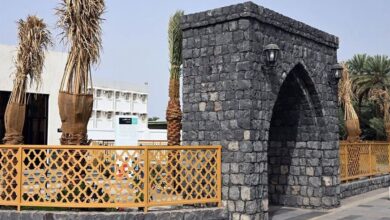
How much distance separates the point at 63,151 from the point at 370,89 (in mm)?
22586

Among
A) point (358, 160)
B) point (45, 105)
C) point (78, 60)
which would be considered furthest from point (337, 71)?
point (45, 105)

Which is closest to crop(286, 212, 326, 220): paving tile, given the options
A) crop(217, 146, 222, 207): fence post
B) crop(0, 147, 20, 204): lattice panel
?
crop(217, 146, 222, 207): fence post

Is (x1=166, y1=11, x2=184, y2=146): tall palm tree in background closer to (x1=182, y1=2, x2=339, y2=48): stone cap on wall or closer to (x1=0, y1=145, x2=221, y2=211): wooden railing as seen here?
(x1=182, y1=2, x2=339, y2=48): stone cap on wall

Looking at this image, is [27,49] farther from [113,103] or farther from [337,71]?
[113,103]

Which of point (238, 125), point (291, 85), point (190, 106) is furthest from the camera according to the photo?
point (291, 85)

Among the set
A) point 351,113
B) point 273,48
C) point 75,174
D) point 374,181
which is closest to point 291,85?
point 273,48

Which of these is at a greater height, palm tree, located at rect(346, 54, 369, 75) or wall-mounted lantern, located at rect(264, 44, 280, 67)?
palm tree, located at rect(346, 54, 369, 75)

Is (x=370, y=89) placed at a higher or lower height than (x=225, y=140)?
higher

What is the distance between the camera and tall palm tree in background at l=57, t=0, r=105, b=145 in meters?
7.70

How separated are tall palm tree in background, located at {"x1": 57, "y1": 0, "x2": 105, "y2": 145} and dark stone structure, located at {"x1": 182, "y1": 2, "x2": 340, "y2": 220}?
1832 mm

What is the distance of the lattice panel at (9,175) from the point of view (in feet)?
24.1

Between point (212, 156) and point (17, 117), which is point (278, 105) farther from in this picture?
point (17, 117)

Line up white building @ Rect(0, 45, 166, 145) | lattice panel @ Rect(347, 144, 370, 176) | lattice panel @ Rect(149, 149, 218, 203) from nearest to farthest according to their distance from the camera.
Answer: lattice panel @ Rect(149, 149, 218, 203) < lattice panel @ Rect(347, 144, 370, 176) < white building @ Rect(0, 45, 166, 145)

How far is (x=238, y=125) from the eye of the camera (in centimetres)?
770
